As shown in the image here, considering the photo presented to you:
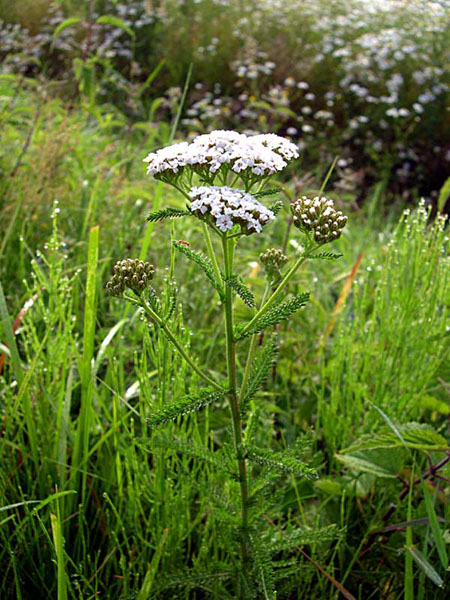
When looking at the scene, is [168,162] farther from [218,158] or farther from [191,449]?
[191,449]

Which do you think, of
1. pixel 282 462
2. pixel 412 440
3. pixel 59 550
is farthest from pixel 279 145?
pixel 59 550

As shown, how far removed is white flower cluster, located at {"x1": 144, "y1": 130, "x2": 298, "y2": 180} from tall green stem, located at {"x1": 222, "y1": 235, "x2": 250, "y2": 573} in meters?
0.12

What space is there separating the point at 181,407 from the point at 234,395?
0.12 meters

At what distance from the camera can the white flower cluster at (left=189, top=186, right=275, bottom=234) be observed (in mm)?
934

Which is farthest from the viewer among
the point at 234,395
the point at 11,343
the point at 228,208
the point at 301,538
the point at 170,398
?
the point at 170,398

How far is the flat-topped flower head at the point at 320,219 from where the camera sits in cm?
100

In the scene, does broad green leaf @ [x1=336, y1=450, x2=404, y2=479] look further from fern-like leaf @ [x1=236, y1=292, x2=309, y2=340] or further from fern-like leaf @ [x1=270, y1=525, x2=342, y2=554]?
fern-like leaf @ [x1=236, y1=292, x2=309, y2=340]

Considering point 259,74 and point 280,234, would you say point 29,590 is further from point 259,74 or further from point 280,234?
point 259,74

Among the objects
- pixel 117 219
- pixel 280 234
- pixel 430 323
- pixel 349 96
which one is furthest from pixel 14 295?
pixel 349 96

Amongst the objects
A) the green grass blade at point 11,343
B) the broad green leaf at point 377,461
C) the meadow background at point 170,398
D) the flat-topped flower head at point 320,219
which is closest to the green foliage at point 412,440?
the meadow background at point 170,398

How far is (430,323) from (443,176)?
4335 millimetres

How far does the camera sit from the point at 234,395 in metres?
1.06

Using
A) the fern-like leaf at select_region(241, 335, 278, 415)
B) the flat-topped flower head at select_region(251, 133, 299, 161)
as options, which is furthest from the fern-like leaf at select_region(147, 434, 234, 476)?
the flat-topped flower head at select_region(251, 133, 299, 161)

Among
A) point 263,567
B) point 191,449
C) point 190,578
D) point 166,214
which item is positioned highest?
point 166,214
